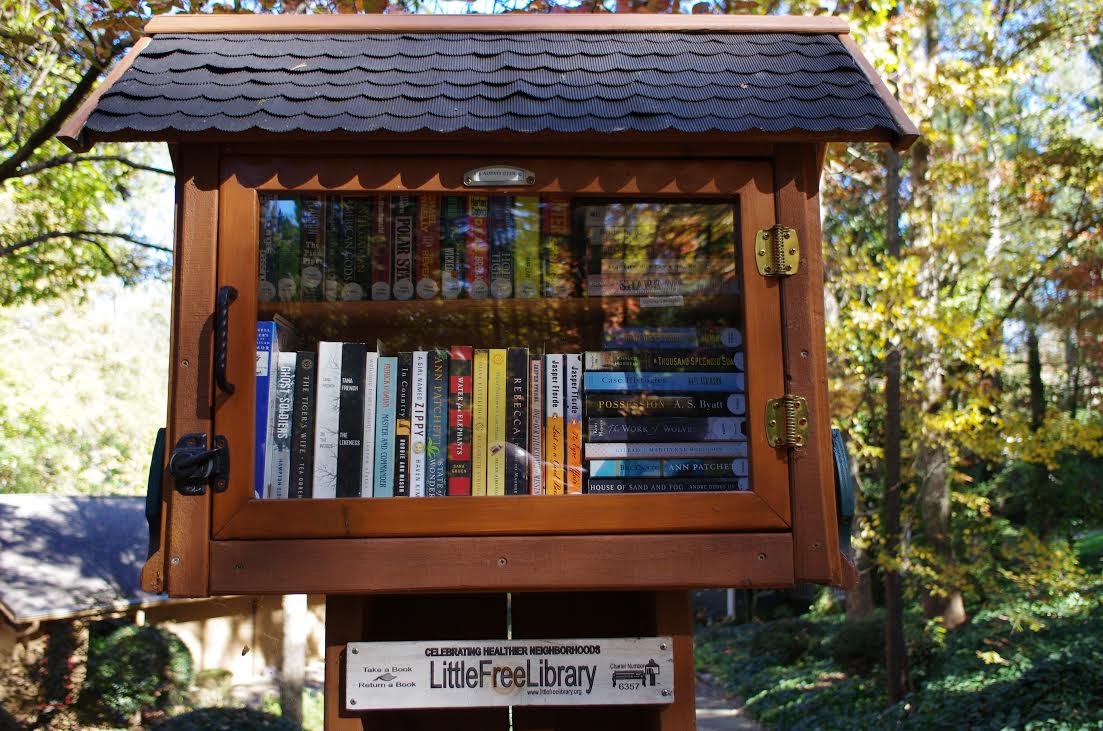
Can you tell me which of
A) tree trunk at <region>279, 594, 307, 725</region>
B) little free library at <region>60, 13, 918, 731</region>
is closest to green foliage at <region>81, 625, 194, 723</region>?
tree trunk at <region>279, 594, 307, 725</region>

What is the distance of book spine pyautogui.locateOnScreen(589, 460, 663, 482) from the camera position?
2.04 metres

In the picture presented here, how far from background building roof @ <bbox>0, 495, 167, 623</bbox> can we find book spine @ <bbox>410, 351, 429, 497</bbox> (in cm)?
1417

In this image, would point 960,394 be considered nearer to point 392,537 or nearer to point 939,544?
point 939,544

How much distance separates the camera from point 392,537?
75.4 inches

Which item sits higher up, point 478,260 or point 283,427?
point 478,260

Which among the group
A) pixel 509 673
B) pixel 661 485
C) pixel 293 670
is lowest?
pixel 293 670

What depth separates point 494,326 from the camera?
216 cm

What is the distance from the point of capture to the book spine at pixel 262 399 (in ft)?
6.40

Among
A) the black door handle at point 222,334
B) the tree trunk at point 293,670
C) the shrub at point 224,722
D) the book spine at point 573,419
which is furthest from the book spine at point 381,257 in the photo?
the tree trunk at point 293,670

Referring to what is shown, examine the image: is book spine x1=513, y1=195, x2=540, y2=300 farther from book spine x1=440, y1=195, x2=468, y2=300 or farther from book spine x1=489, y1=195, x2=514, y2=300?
book spine x1=440, y1=195, x2=468, y2=300

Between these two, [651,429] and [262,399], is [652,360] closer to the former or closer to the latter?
[651,429]

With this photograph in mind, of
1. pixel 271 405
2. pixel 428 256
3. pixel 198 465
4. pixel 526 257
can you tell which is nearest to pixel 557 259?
pixel 526 257

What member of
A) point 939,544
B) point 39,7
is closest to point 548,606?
point 39,7

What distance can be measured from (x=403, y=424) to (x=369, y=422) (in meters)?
0.07
